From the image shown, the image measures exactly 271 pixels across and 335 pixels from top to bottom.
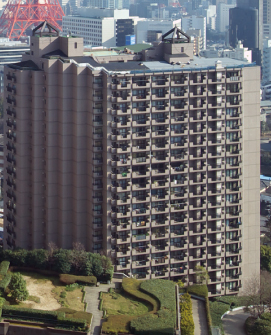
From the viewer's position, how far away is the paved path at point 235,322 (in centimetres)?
7956

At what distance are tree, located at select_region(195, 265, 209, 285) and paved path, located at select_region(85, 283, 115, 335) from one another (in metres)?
10.8

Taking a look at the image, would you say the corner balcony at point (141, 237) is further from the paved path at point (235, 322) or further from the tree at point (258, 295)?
the tree at point (258, 295)

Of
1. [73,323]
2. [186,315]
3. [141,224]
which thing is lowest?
[186,315]

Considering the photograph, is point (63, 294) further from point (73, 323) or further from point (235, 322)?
point (235, 322)

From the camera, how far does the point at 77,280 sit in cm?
7756

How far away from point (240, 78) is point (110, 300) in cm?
2664

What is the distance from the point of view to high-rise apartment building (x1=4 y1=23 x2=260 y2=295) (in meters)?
82.2

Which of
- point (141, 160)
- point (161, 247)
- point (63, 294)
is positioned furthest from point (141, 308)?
point (141, 160)

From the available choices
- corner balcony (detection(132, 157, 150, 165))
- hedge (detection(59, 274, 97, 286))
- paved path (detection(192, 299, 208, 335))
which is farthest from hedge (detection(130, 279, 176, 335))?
corner balcony (detection(132, 157, 150, 165))

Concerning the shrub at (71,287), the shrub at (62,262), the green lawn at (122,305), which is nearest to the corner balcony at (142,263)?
the green lawn at (122,305)

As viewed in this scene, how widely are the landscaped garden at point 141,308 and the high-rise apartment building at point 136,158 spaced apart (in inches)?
272

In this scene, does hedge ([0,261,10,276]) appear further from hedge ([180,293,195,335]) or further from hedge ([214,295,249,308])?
hedge ([214,295,249,308])

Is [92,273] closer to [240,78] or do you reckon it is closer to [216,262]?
[216,262]

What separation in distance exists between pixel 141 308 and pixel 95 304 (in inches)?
157
